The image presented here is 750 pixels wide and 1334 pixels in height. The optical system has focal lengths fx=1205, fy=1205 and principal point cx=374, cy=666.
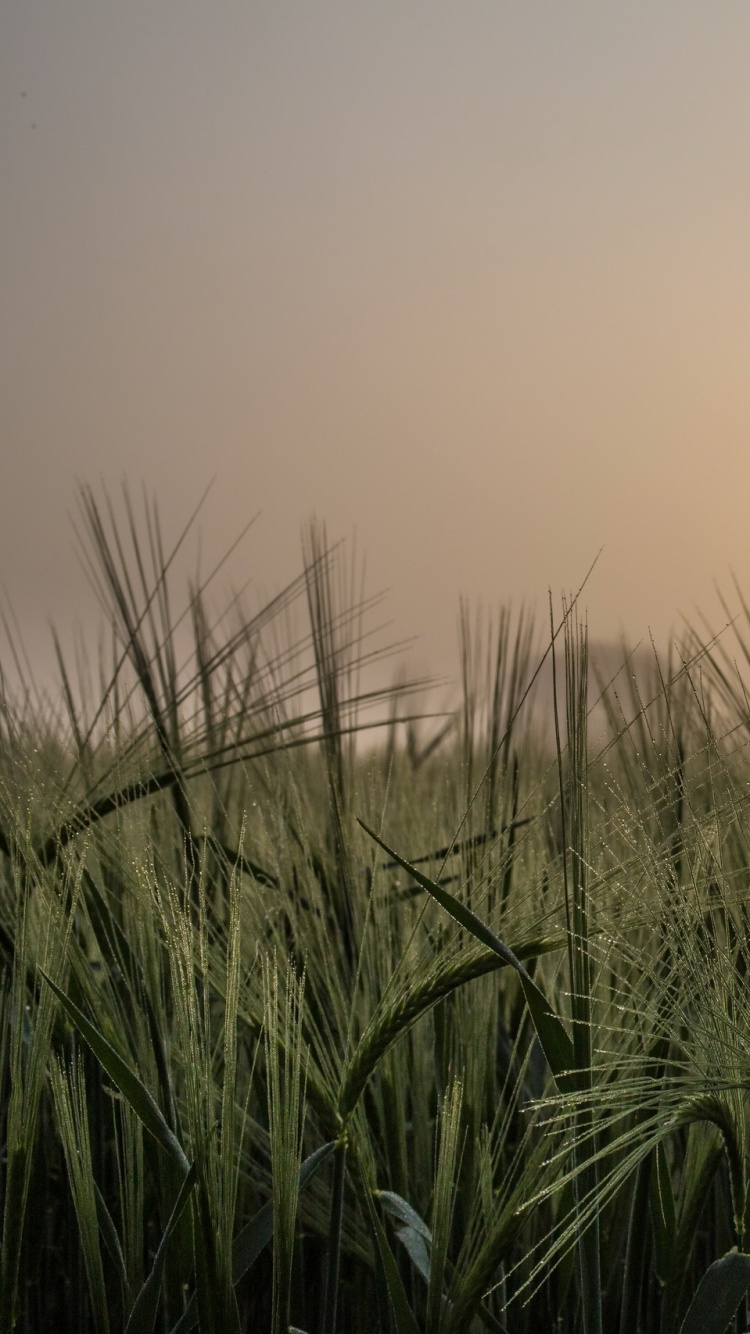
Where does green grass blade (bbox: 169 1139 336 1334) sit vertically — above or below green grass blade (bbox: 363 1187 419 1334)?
above

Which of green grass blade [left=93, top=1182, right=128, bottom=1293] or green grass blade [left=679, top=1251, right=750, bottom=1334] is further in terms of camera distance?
green grass blade [left=93, top=1182, right=128, bottom=1293]

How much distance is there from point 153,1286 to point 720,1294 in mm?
313

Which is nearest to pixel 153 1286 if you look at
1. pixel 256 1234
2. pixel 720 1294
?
pixel 256 1234

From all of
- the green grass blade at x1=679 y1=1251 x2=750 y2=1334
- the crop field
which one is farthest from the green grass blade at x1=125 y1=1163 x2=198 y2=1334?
the green grass blade at x1=679 y1=1251 x2=750 y2=1334

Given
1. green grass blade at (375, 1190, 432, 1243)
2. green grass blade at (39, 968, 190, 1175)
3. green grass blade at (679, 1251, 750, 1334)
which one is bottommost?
green grass blade at (679, 1251, 750, 1334)

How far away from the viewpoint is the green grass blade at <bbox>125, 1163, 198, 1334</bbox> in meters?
0.65

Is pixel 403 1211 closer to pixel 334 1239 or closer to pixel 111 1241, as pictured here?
pixel 334 1239

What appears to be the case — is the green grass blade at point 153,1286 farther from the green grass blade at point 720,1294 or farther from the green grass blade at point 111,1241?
the green grass blade at point 720,1294

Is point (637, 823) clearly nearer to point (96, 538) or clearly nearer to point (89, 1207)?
point (89, 1207)

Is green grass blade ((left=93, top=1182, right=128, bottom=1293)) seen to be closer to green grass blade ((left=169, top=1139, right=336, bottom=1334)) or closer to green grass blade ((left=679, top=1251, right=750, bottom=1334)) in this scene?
green grass blade ((left=169, top=1139, right=336, bottom=1334))

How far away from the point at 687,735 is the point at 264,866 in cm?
48

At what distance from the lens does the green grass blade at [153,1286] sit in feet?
2.12

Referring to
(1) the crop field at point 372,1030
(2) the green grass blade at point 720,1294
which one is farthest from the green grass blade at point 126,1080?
(2) the green grass blade at point 720,1294

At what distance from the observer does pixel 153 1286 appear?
0.69m
